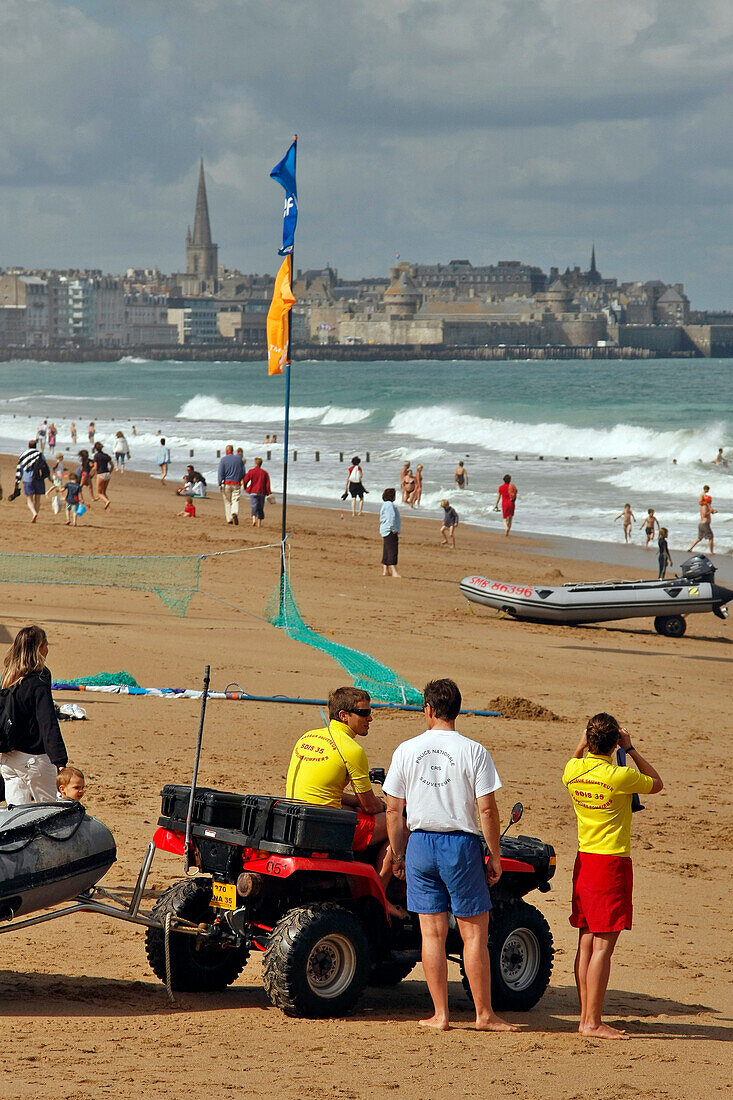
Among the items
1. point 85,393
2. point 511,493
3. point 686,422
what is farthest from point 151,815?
point 85,393

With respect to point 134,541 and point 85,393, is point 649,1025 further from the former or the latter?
point 85,393

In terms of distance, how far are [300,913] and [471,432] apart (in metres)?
60.8

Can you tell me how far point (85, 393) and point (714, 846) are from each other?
105024mm

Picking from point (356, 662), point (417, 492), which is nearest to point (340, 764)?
point (356, 662)

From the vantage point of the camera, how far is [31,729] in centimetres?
613

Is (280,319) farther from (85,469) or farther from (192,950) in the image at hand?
(85,469)

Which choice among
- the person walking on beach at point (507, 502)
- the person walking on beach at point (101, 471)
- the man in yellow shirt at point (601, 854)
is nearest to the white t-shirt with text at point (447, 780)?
the man in yellow shirt at point (601, 854)

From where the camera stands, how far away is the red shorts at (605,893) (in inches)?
220

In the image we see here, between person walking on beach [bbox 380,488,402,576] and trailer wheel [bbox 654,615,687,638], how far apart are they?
171 inches

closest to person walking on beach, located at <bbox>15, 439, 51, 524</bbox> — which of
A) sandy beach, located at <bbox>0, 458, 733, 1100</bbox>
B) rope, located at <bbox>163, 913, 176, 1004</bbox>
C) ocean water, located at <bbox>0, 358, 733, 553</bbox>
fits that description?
sandy beach, located at <bbox>0, 458, 733, 1100</bbox>

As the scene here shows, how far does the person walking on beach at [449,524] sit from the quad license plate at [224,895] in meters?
19.0

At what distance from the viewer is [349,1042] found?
5137mm

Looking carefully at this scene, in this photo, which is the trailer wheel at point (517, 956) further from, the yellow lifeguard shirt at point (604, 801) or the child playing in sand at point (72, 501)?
the child playing in sand at point (72, 501)

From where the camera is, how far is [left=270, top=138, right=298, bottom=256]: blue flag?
1559 cm
